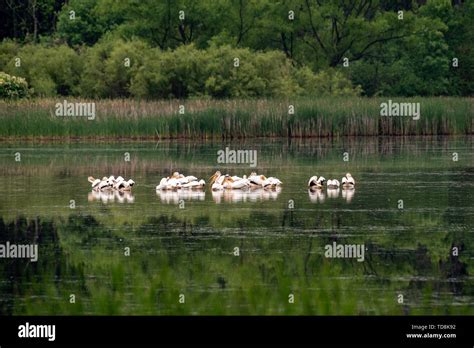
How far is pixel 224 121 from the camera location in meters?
41.1

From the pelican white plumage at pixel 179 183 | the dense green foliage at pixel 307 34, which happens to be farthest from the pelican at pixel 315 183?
the dense green foliage at pixel 307 34

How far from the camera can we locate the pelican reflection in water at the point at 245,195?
2102 centimetres

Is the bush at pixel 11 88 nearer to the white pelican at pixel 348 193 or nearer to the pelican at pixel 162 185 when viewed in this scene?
the pelican at pixel 162 185

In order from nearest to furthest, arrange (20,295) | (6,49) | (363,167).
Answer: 1. (20,295)
2. (363,167)
3. (6,49)

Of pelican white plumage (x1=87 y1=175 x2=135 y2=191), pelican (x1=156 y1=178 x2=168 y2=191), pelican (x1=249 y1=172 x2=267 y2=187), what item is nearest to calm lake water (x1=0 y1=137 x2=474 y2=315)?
pelican white plumage (x1=87 y1=175 x2=135 y2=191)

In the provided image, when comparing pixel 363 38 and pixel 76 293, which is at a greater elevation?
pixel 363 38

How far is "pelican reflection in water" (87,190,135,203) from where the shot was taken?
21.0 metres

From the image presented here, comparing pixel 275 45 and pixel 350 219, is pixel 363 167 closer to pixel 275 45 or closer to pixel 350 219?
pixel 350 219

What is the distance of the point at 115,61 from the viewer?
175 ft

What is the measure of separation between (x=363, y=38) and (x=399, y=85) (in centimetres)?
325

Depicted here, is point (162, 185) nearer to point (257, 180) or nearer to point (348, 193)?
point (257, 180)
